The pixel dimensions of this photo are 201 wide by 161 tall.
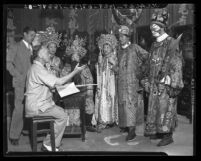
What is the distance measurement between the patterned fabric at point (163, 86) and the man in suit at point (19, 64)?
1585 millimetres

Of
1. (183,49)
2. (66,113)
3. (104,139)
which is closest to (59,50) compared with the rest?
(66,113)

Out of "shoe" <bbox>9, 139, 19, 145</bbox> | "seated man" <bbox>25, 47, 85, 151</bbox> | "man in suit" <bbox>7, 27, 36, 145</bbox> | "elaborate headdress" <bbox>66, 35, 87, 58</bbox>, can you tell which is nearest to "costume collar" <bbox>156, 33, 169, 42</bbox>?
"elaborate headdress" <bbox>66, 35, 87, 58</bbox>

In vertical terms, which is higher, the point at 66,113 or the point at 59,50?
the point at 59,50

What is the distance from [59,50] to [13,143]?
1359mm

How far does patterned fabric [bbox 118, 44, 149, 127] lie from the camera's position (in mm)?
4727

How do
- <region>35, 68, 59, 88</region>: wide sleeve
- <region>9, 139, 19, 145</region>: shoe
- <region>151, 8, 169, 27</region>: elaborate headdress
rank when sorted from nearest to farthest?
<region>35, 68, 59, 88</region>: wide sleeve
<region>151, 8, 169, 27</region>: elaborate headdress
<region>9, 139, 19, 145</region>: shoe

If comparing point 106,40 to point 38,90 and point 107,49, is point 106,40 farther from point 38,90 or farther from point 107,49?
point 38,90

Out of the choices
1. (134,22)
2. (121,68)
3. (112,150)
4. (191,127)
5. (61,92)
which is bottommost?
(112,150)

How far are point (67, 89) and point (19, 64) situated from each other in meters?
0.71

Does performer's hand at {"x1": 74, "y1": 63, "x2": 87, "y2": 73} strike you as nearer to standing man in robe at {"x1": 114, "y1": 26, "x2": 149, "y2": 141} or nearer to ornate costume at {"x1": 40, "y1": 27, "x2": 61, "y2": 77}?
ornate costume at {"x1": 40, "y1": 27, "x2": 61, "y2": 77}

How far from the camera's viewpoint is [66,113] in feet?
15.3

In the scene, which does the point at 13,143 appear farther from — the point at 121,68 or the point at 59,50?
the point at 121,68

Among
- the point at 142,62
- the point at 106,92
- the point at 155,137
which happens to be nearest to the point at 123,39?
the point at 142,62

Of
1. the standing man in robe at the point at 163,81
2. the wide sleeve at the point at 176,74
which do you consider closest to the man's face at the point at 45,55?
the standing man in robe at the point at 163,81
